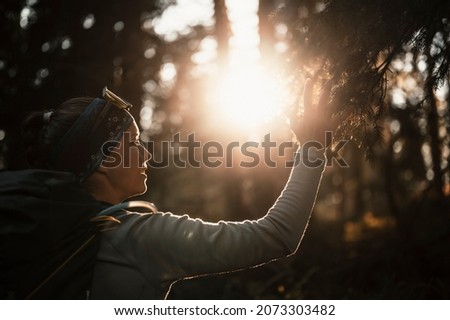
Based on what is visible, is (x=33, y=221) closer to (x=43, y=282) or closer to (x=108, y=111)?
(x=43, y=282)

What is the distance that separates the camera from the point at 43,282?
1.67 metres

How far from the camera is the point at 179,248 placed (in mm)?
1714

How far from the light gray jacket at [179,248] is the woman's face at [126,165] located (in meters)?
0.46

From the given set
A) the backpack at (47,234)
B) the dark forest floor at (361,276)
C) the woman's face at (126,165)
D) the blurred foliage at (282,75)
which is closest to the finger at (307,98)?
the blurred foliage at (282,75)

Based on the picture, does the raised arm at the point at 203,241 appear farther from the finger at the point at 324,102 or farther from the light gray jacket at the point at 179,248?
the finger at the point at 324,102

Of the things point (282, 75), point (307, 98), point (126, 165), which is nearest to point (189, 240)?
point (126, 165)

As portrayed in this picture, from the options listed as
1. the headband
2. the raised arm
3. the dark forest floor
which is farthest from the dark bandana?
the dark forest floor

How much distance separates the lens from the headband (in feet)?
6.79

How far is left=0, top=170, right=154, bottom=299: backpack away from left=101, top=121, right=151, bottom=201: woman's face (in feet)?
1.20

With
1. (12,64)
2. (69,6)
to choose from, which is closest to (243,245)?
(12,64)

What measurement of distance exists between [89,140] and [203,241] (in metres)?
0.80

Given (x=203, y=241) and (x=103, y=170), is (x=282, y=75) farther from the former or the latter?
(x=203, y=241)

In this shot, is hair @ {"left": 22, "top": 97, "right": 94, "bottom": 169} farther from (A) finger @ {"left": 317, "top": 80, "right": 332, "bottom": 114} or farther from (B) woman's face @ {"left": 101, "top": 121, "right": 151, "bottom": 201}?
(A) finger @ {"left": 317, "top": 80, "right": 332, "bottom": 114}
